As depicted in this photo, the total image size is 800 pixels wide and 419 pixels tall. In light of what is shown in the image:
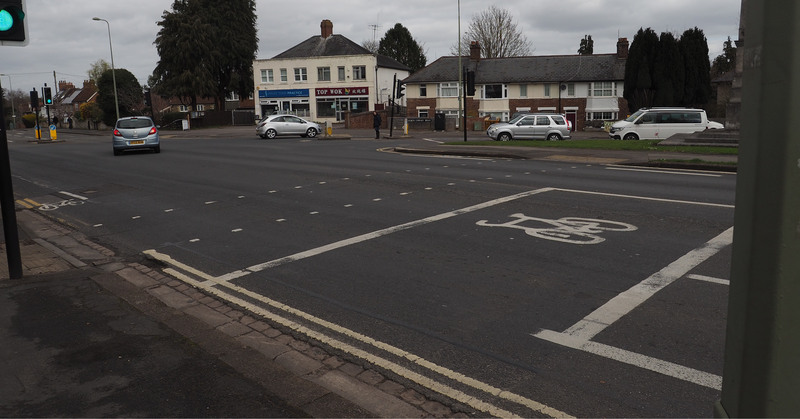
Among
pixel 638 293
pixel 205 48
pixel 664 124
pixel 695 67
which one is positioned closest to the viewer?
pixel 638 293

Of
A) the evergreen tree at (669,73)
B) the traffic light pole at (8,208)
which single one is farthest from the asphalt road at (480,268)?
the evergreen tree at (669,73)

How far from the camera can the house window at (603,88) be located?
183 ft

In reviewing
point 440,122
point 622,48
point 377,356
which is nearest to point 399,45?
point 622,48

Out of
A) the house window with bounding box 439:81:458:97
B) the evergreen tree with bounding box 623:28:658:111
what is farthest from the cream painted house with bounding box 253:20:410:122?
the evergreen tree with bounding box 623:28:658:111

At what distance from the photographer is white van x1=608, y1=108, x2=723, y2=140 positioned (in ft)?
91.1

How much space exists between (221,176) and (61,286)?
1025cm

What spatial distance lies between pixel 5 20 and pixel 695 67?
53.5 metres

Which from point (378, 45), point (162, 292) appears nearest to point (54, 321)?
point (162, 292)

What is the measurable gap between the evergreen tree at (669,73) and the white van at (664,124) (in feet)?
73.8

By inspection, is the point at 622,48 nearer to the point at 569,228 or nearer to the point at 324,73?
the point at 324,73

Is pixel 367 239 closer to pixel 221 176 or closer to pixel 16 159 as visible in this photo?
pixel 221 176

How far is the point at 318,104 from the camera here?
6488cm

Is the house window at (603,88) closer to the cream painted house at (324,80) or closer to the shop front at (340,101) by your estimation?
the cream painted house at (324,80)

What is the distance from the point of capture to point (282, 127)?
37750mm
